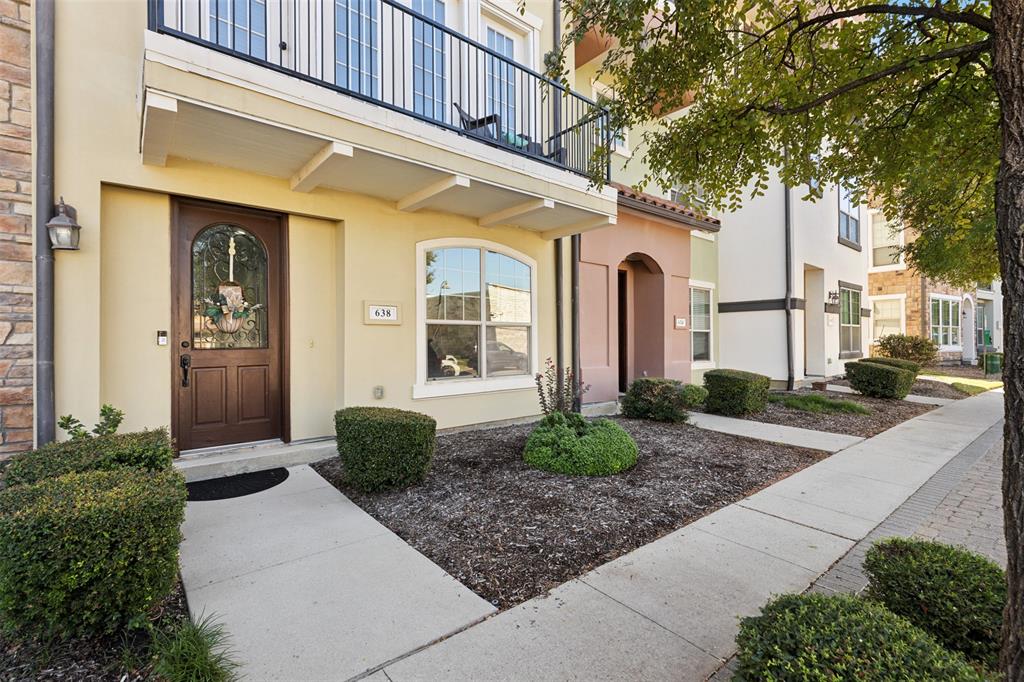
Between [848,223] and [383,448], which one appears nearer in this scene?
[383,448]

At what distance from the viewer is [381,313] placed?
581 cm

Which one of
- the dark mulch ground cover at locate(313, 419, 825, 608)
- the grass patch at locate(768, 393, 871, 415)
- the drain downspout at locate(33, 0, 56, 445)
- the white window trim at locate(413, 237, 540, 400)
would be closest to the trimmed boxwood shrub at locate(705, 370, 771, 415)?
the grass patch at locate(768, 393, 871, 415)

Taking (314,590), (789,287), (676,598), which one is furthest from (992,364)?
(314,590)

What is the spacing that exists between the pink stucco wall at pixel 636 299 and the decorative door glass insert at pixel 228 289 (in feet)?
16.5

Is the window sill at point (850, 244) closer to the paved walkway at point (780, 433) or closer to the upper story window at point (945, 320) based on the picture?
the upper story window at point (945, 320)

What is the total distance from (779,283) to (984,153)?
9.23m

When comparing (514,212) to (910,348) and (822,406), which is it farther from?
(910,348)

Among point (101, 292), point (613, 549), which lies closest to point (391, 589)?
point (613, 549)

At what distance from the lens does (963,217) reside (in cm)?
402

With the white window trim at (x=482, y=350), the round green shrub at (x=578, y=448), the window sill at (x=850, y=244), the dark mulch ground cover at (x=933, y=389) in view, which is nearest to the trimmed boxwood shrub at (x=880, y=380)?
the dark mulch ground cover at (x=933, y=389)

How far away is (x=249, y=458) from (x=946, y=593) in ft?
17.5

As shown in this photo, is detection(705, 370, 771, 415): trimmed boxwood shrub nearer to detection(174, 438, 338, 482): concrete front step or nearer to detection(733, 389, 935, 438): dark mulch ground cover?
detection(733, 389, 935, 438): dark mulch ground cover

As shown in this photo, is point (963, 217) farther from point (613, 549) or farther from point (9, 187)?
point (9, 187)

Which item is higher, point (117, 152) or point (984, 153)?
point (117, 152)
